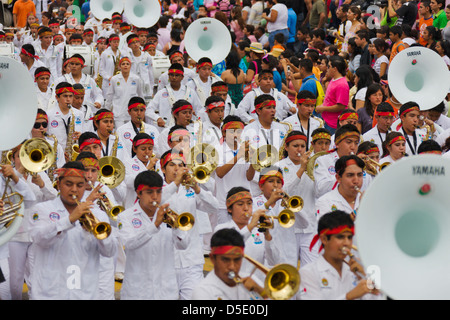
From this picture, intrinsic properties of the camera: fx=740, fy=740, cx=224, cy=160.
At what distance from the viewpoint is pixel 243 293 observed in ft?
16.8

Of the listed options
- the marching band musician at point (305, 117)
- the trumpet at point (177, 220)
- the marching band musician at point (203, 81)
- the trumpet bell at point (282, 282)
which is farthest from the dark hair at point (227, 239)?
the marching band musician at point (203, 81)

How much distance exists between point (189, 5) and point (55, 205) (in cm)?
1454

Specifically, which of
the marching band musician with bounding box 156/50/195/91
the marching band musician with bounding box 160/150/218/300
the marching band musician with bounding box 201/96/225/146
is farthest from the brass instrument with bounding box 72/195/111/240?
the marching band musician with bounding box 156/50/195/91

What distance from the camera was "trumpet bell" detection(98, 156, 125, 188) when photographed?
26.0 ft

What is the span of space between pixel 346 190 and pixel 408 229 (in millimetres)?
2275

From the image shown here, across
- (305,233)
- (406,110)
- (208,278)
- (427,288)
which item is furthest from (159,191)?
(406,110)

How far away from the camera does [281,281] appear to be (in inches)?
197

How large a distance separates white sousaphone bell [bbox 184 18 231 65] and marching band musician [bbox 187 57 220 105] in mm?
1219

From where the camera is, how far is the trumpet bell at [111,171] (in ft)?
26.0

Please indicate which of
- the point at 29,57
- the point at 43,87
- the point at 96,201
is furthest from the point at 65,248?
the point at 29,57

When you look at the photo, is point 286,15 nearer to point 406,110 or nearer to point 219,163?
point 406,110

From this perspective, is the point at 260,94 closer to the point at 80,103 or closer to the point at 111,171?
the point at 80,103

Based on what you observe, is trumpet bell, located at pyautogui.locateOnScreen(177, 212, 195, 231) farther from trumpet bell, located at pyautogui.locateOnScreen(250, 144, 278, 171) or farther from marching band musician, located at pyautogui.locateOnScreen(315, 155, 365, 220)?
trumpet bell, located at pyautogui.locateOnScreen(250, 144, 278, 171)

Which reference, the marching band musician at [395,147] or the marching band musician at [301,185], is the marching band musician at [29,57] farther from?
Result: the marching band musician at [395,147]
